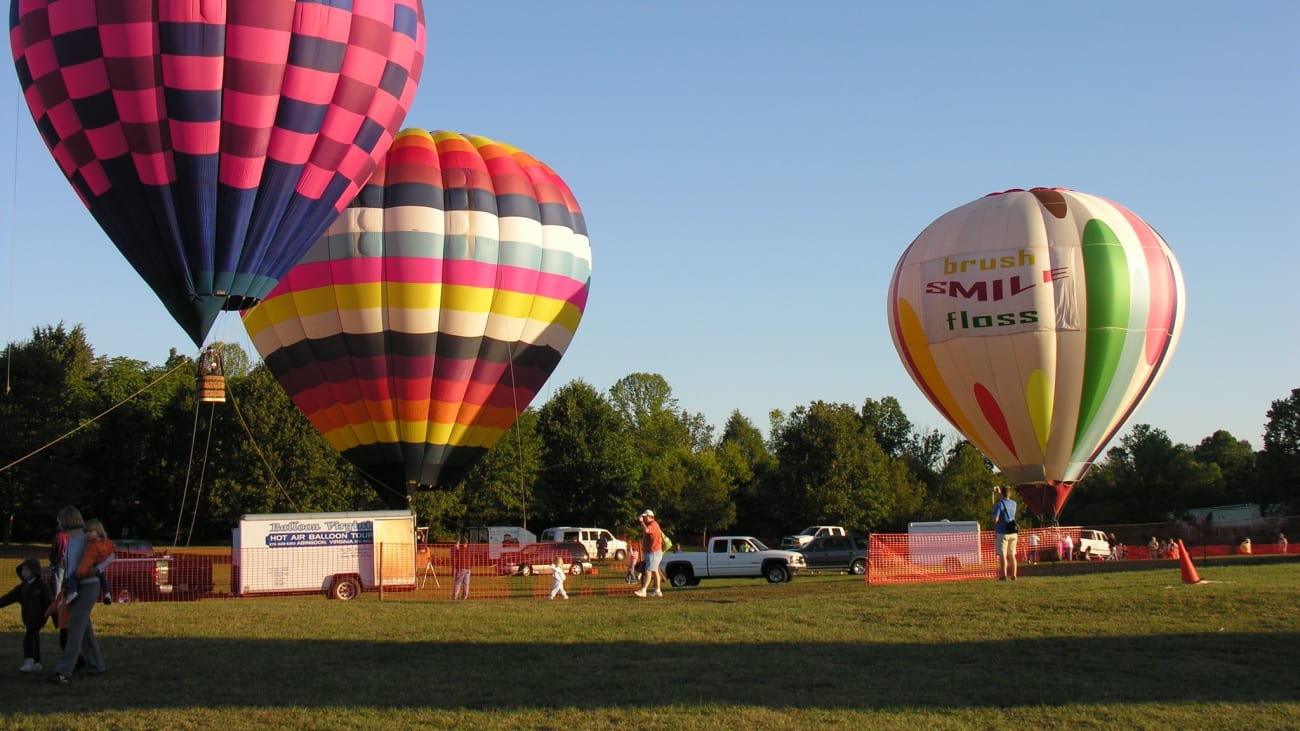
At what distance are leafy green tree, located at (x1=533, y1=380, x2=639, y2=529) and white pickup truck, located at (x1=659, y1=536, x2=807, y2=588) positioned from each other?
33.6 metres

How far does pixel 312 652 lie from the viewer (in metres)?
12.2

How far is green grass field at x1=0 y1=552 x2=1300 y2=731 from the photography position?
29.3ft

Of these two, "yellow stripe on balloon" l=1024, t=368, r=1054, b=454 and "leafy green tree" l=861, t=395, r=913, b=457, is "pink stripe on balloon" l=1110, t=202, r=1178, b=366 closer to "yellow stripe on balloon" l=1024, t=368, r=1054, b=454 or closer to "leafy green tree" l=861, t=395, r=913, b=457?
"yellow stripe on balloon" l=1024, t=368, r=1054, b=454

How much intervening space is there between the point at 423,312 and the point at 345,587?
19.3 feet

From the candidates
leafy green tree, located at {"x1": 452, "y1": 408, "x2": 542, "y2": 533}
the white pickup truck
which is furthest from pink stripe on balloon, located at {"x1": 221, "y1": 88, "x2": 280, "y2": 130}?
leafy green tree, located at {"x1": 452, "y1": 408, "x2": 542, "y2": 533}

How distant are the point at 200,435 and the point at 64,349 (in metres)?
9.85

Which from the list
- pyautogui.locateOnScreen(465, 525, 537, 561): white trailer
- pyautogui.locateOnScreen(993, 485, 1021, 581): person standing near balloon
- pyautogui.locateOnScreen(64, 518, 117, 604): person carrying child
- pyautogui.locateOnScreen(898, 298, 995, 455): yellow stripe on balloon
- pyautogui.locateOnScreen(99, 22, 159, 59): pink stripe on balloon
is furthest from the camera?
pyautogui.locateOnScreen(465, 525, 537, 561): white trailer

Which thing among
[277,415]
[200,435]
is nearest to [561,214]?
[277,415]

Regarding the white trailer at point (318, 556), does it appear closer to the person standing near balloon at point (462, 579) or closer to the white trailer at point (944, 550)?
the person standing near balloon at point (462, 579)

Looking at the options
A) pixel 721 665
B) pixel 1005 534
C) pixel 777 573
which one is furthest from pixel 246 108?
pixel 777 573

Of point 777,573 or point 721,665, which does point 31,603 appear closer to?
point 721,665

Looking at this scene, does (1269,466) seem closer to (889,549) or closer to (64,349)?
(889,549)

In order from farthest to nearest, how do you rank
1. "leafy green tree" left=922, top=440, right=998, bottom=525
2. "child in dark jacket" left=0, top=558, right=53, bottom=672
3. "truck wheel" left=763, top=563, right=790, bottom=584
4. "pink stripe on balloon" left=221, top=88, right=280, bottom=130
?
"leafy green tree" left=922, top=440, right=998, bottom=525 → "truck wheel" left=763, top=563, right=790, bottom=584 → "pink stripe on balloon" left=221, top=88, right=280, bottom=130 → "child in dark jacket" left=0, top=558, right=53, bottom=672

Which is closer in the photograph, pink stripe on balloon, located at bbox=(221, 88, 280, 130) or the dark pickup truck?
pink stripe on balloon, located at bbox=(221, 88, 280, 130)
